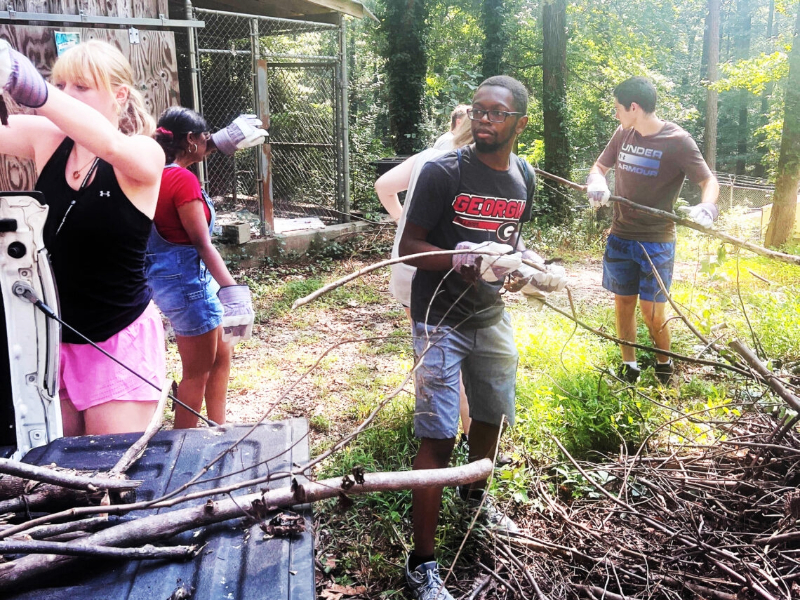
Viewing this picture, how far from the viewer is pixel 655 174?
4.56 metres

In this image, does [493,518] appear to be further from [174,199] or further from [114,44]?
[114,44]

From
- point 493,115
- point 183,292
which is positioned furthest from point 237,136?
point 493,115

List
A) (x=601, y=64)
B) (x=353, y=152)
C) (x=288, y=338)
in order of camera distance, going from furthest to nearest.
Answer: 1. (x=601, y=64)
2. (x=353, y=152)
3. (x=288, y=338)

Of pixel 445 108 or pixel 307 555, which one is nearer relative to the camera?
pixel 307 555

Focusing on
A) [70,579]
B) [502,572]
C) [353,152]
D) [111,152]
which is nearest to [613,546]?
[502,572]

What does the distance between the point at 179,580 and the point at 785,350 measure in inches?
196

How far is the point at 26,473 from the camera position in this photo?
163 centimetres

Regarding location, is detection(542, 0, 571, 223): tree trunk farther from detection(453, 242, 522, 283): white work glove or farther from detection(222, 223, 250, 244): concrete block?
detection(453, 242, 522, 283): white work glove

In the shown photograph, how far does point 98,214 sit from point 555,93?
40.4ft

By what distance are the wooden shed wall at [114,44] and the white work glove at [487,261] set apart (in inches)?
154

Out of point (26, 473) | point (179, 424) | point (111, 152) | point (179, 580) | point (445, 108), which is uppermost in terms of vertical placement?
point (445, 108)

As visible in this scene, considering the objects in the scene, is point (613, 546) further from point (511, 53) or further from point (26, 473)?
point (511, 53)

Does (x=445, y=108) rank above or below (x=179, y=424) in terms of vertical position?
above

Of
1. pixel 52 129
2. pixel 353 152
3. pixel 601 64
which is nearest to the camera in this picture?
pixel 52 129
